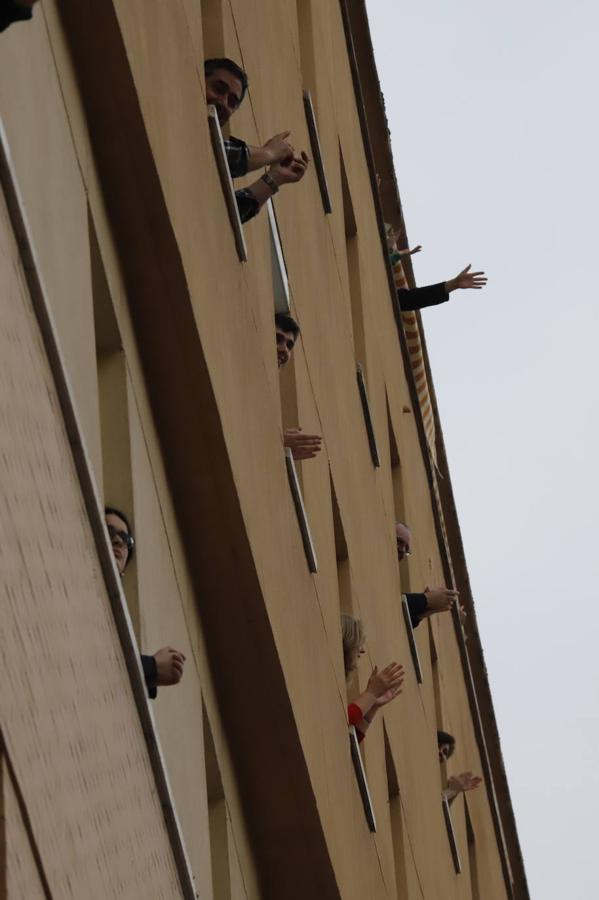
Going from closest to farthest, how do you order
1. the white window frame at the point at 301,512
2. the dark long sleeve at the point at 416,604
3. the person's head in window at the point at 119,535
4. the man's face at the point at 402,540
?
the person's head in window at the point at 119,535, the white window frame at the point at 301,512, the man's face at the point at 402,540, the dark long sleeve at the point at 416,604

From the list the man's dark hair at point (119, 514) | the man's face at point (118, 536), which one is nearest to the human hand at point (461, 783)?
the man's dark hair at point (119, 514)

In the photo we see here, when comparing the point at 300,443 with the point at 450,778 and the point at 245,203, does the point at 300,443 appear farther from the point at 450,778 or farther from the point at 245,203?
the point at 450,778

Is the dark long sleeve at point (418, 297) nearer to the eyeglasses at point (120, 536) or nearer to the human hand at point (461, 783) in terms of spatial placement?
the human hand at point (461, 783)

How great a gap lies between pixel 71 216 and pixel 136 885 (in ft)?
11.1

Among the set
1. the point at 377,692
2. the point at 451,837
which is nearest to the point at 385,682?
the point at 377,692

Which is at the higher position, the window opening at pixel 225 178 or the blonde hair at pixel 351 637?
the window opening at pixel 225 178

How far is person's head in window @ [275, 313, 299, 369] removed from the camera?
591 inches

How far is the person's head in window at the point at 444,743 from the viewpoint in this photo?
24969 millimetres

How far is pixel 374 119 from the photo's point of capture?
94.2 ft

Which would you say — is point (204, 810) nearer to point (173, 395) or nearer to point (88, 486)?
point (173, 395)

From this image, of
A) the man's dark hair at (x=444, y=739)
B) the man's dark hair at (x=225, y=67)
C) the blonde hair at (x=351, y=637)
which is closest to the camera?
the man's dark hair at (x=225, y=67)

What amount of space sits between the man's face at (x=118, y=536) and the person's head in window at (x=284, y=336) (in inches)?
196

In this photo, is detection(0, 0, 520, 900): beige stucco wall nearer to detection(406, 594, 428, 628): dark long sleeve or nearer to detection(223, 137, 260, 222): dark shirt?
detection(223, 137, 260, 222): dark shirt

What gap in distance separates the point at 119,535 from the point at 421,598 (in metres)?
13.7
